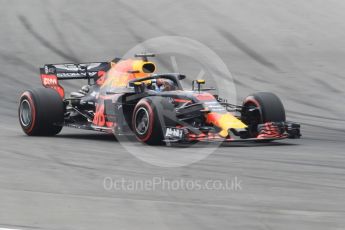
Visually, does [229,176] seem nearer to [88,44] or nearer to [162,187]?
[162,187]

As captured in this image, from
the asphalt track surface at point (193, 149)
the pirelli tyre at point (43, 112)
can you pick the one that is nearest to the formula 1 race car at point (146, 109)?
the pirelli tyre at point (43, 112)

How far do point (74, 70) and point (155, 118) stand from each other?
4.05 meters

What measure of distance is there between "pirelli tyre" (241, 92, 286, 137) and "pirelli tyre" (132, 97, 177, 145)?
1.60m

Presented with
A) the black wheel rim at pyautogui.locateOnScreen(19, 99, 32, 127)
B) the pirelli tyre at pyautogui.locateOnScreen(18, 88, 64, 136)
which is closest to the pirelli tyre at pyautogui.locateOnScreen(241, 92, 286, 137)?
the pirelli tyre at pyautogui.locateOnScreen(18, 88, 64, 136)

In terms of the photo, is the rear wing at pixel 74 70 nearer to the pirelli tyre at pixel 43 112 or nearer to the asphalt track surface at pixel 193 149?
the asphalt track surface at pixel 193 149

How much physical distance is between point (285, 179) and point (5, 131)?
7207mm

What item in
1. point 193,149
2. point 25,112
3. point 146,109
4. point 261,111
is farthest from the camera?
point 25,112

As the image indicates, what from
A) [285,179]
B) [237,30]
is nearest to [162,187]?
[285,179]

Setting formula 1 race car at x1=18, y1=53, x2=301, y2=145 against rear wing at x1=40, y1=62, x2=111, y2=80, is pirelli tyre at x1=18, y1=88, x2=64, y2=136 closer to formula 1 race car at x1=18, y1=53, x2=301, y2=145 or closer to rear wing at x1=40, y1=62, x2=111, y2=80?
formula 1 race car at x1=18, y1=53, x2=301, y2=145

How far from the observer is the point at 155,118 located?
1401cm

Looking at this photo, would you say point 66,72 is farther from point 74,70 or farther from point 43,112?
point 43,112

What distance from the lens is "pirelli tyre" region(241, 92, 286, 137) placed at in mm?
15117

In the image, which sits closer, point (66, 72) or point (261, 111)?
point (261, 111)

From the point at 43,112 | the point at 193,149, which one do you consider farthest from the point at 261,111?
the point at 43,112
